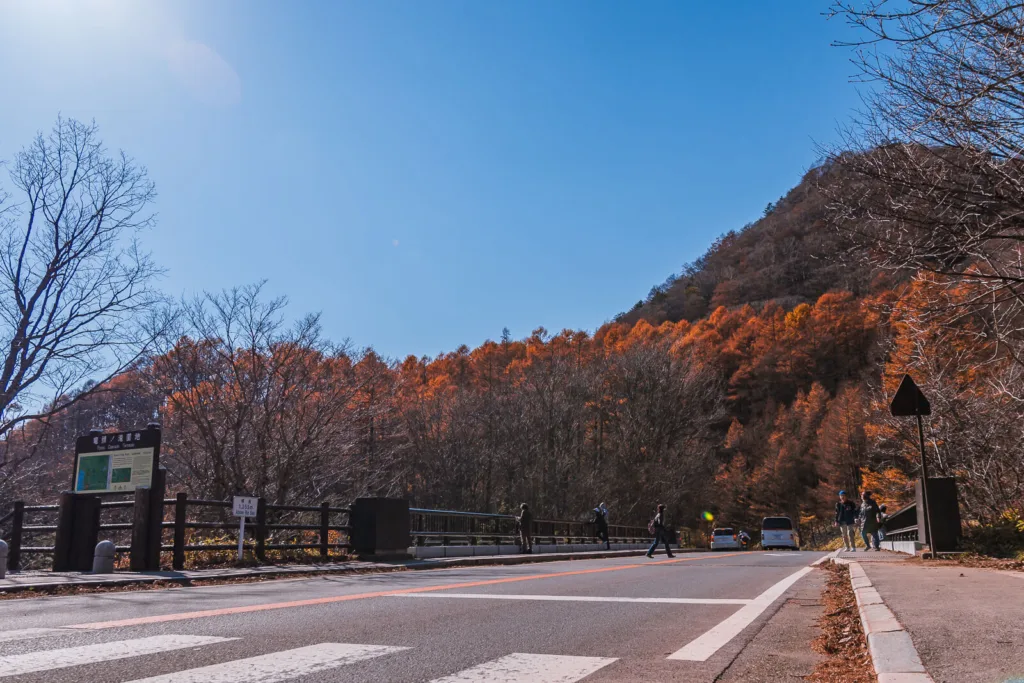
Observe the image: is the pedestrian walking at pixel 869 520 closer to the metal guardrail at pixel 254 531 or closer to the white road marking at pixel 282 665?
the metal guardrail at pixel 254 531

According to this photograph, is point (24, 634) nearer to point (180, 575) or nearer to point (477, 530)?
point (180, 575)

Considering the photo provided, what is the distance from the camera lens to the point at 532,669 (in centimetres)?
449

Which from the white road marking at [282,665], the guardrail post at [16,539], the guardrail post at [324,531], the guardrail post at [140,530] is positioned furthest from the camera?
the guardrail post at [324,531]

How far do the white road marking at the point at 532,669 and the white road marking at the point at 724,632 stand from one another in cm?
63

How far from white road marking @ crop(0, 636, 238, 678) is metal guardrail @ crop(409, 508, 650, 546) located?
13.3 meters

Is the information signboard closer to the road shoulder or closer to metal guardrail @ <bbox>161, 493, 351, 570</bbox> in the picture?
metal guardrail @ <bbox>161, 493, 351, 570</bbox>

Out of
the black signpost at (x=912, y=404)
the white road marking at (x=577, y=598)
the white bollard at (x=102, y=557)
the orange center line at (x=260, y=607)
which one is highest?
the black signpost at (x=912, y=404)

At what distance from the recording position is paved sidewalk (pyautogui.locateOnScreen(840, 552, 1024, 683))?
12.8 feet

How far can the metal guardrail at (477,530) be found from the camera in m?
19.7

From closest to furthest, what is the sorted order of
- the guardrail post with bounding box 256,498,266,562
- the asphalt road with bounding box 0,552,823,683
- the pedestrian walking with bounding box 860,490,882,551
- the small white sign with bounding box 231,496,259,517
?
1. the asphalt road with bounding box 0,552,823,683
2. the small white sign with bounding box 231,496,259,517
3. the guardrail post with bounding box 256,498,266,562
4. the pedestrian walking with bounding box 860,490,882,551

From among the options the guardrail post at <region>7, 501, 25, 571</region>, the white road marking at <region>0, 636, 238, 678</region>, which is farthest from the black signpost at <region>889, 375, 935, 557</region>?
the guardrail post at <region>7, 501, 25, 571</region>

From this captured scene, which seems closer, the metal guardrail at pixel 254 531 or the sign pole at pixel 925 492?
the metal guardrail at pixel 254 531

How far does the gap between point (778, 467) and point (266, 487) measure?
62.7 m

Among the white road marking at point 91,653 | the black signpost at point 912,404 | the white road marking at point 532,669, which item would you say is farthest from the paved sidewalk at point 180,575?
the black signpost at point 912,404
